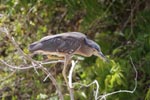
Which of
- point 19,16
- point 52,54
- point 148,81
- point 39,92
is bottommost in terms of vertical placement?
point 39,92

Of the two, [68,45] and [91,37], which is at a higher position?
[68,45]

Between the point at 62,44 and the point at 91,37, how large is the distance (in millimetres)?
1630

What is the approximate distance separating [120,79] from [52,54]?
3.96 feet

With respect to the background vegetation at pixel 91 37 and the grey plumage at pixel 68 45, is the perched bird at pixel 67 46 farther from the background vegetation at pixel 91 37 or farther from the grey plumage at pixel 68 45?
the background vegetation at pixel 91 37

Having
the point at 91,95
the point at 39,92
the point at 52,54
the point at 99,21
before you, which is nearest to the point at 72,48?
the point at 52,54

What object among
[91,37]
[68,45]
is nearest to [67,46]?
[68,45]

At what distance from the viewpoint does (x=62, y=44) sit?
1265 millimetres

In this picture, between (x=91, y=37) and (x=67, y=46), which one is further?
(x=91, y=37)

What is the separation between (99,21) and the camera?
2.86 meters

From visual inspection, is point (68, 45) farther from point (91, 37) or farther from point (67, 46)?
point (91, 37)

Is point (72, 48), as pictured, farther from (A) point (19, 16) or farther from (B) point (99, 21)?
(A) point (19, 16)

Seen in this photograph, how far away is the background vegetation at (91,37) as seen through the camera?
2.52 metres

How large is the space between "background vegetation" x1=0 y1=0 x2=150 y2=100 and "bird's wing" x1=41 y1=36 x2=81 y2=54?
1.01m

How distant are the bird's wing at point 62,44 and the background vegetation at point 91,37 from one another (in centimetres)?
101
